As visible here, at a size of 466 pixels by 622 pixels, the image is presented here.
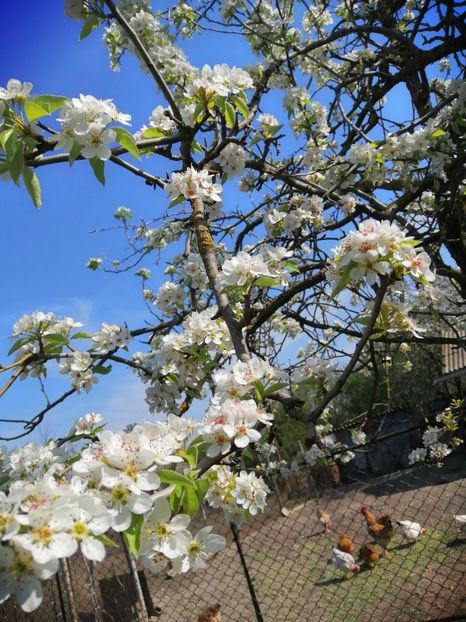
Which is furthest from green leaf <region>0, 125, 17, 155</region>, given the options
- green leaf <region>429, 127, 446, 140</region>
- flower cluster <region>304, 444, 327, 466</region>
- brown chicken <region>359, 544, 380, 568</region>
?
brown chicken <region>359, 544, 380, 568</region>

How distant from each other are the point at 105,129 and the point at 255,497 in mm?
1066

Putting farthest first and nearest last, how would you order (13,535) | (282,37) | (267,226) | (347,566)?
(347,566), (282,37), (267,226), (13,535)

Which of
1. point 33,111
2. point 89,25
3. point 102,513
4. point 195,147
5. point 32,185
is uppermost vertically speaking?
point 89,25

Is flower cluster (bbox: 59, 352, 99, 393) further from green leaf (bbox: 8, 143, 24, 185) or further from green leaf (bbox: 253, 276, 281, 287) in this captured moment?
green leaf (bbox: 8, 143, 24, 185)

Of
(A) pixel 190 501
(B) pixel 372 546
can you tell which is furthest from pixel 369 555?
(A) pixel 190 501

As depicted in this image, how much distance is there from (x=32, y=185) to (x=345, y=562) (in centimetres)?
524

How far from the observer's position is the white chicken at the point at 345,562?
5.08 m

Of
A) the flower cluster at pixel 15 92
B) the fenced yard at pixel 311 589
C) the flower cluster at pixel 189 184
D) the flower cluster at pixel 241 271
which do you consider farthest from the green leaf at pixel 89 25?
the fenced yard at pixel 311 589

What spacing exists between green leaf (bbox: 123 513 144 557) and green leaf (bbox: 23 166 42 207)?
760 millimetres

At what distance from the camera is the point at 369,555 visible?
5195 mm

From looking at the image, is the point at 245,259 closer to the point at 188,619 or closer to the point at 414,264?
the point at 414,264

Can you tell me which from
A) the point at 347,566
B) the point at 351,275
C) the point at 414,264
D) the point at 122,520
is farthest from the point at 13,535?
the point at 347,566

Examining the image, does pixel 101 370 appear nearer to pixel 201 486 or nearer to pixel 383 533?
pixel 201 486

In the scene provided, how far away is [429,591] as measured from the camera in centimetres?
419
